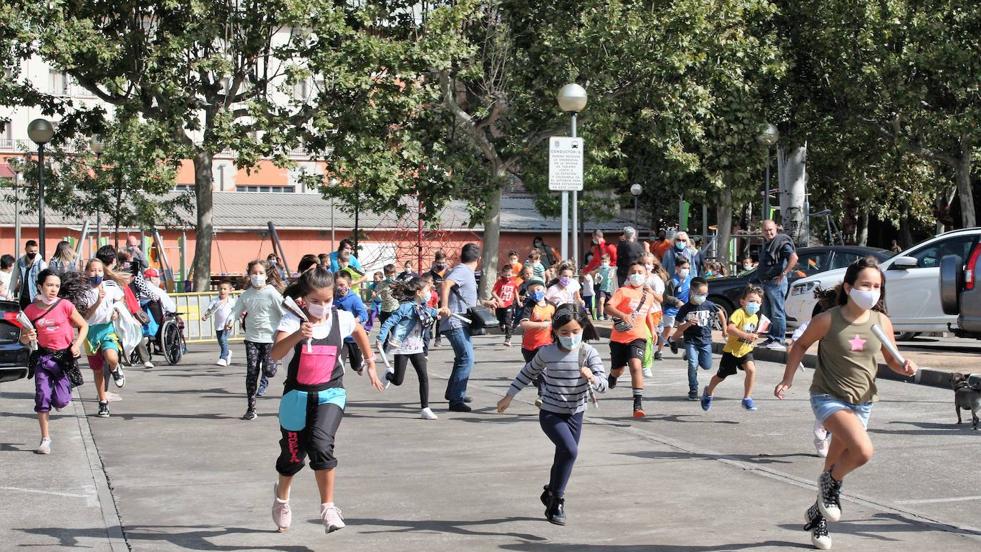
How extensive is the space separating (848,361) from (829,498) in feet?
2.65

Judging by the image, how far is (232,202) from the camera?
54.8 meters

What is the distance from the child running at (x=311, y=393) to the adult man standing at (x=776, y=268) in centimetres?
1205

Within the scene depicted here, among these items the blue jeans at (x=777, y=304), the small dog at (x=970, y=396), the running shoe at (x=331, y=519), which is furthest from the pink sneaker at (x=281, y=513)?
the blue jeans at (x=777, y=304)

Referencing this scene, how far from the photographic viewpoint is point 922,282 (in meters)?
20.2

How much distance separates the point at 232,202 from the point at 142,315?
37264 mm

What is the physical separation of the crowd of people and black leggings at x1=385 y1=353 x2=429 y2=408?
0.03m

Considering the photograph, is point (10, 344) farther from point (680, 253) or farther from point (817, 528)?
point (817, 528)

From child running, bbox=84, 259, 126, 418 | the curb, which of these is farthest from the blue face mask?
child running, bbox=84, 259, 126, 418

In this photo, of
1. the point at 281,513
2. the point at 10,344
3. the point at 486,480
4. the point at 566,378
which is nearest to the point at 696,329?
the point at 486,480

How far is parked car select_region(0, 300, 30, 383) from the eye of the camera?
690 inches

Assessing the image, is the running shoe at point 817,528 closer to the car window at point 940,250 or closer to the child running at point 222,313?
the child running at point 222,313

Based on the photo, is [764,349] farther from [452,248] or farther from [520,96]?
[452,248]

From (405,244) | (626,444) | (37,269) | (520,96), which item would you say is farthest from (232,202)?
(626,444)

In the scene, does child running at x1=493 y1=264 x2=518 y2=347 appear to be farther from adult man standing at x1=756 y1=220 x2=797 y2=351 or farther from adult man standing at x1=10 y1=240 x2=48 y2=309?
adult man standing at x1=10 y1=240 x2=48 y2=309
